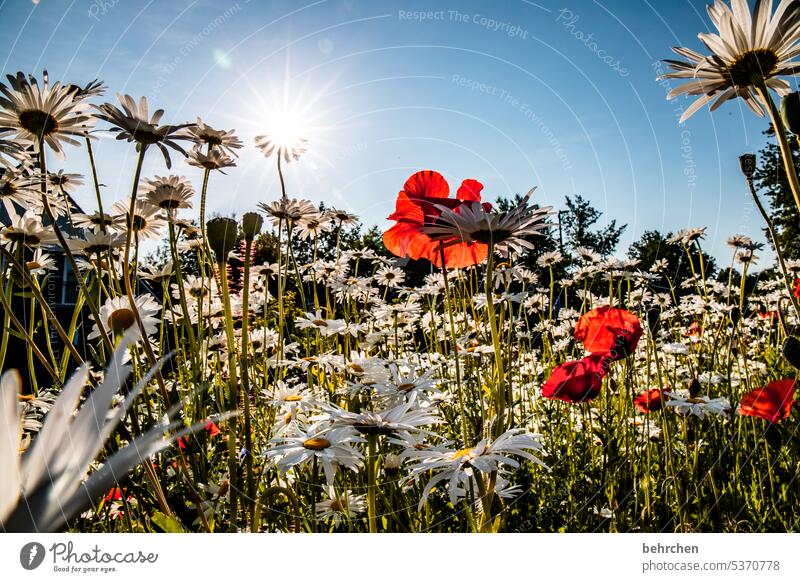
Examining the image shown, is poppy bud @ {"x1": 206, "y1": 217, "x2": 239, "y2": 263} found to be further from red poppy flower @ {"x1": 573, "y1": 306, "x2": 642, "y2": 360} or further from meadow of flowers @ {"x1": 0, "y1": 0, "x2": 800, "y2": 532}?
red poppy flower @ {"x1": 573, "y1": 306, "x2": 642, "y2": 360}

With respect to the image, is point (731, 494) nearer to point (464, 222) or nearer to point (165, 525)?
point (464, 222)

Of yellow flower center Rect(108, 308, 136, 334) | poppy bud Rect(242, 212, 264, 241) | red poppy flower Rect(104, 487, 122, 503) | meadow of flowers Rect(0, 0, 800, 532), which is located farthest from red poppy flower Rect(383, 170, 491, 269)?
red poppy flower Rect(104, 487, 122, 503)

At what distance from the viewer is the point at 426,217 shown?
43 cm

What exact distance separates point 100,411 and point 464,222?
0.28m

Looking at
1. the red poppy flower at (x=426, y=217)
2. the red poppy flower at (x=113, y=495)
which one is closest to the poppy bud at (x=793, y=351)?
the red poppy flower at (x=426, y=217)

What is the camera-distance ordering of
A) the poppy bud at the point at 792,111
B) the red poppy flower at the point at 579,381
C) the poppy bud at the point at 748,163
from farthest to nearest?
1. the red poppy flower at the point at 579,381
2. the poppy bud at the point at 748,163
3. the poppy bud at the point at 792,111

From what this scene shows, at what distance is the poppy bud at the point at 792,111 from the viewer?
0.30 metres

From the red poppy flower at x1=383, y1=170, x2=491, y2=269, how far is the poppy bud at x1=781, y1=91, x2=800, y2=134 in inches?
8.8

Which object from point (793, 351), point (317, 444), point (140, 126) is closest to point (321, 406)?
point (317, 444)

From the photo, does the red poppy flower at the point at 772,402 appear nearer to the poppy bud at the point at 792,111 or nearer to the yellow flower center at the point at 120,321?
the poppy bud at the point at 792,111

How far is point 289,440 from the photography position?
0.39m

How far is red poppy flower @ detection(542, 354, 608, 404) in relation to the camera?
531 mm

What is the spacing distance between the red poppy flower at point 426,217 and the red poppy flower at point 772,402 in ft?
1.12
